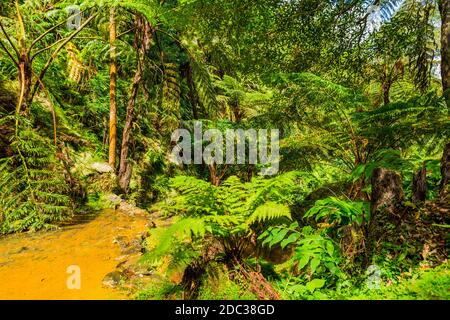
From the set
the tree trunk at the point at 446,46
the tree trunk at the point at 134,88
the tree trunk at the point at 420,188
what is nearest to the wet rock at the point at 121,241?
the tree trunk at the point at 134,88

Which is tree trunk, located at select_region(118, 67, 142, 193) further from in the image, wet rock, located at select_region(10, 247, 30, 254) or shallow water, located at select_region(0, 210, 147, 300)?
wet rock, located at select_region(10, 247, 30, 254)

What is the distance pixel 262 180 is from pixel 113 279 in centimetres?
145

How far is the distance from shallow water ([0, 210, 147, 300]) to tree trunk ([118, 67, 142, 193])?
1.62 metres

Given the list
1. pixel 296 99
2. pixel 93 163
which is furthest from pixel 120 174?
pixel 296 99

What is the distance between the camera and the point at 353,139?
10.3 ft

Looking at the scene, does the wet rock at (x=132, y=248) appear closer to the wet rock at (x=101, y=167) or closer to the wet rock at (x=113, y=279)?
the wet rock at (x=113, y=279)

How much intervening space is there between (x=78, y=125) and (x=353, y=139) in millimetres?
5208

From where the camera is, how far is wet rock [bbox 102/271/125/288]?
2.46 meters

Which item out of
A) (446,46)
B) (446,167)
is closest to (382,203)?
(446,167)

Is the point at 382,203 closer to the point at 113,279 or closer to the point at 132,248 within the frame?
the point at 113,279

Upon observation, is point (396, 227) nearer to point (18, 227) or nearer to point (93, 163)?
point (18, 227)

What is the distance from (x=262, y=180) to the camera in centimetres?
258

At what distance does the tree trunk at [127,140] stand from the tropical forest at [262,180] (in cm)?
4

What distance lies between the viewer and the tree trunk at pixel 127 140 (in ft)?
18.2
